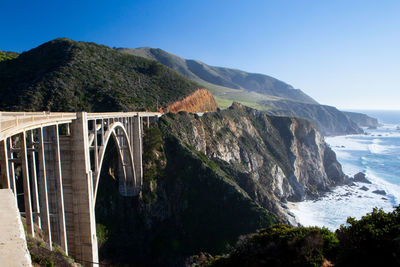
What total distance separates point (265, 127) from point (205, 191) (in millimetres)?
39492

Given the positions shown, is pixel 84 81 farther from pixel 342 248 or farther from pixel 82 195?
pixel 342 248

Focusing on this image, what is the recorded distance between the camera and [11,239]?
319 cm

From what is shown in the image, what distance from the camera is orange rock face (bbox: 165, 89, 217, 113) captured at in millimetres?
49031

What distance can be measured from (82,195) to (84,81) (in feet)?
109

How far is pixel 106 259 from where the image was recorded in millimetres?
25172

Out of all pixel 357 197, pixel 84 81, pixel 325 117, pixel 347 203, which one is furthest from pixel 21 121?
pixel 325 117

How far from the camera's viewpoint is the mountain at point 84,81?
3706cm

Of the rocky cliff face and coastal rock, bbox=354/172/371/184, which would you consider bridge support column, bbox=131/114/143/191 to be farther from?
coastal rock, bbox=354/172/371/184

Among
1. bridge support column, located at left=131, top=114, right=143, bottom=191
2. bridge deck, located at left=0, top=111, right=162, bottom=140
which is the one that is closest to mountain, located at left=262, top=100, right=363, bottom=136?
bridge support column, located at left=131, top=114, right=143, bottom=191

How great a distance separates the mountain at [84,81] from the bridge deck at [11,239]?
36.3 metres

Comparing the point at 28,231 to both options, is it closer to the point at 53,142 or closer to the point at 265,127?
the point at 53,142

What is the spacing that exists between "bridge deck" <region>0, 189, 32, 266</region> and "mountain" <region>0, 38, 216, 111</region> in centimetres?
3627

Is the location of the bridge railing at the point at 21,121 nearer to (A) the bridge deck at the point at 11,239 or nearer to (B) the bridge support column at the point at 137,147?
(A) the bridge deck at the point at 11,239

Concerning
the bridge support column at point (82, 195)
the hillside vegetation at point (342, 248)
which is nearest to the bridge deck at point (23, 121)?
the bridge support column at point (82, 195)
